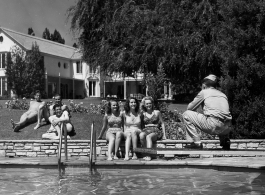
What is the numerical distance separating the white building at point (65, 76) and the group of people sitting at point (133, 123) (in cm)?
3619

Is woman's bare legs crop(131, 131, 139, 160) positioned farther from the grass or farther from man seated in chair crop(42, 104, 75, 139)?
the grass

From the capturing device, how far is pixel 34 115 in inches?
576

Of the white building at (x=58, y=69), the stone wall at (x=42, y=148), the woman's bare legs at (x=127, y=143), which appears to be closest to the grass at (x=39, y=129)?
the stone wall at (x=42, y=148)

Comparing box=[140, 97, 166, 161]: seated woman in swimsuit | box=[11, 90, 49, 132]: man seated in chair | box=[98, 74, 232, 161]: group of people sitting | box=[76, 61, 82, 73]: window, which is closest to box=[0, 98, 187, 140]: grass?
box=[11, 90, 49, 132]: man seated in chair

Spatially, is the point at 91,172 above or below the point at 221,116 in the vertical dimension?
below

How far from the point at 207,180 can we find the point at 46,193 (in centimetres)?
281

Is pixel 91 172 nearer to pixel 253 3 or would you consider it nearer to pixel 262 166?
pixel 262 166

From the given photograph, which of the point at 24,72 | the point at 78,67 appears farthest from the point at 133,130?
the point at 78,67

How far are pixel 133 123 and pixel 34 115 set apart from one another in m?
4.88

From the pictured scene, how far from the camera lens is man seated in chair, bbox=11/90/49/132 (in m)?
14.2

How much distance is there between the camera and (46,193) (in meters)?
6.77

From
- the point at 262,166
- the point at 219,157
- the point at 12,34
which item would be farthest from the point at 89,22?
the point at 12,34

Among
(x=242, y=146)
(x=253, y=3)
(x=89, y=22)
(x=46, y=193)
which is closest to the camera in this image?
(x=46, y=193)

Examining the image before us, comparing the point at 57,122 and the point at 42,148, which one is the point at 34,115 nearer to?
the point at 57,122
